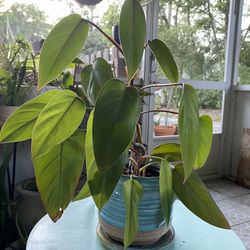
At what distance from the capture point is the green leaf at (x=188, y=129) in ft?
1.29

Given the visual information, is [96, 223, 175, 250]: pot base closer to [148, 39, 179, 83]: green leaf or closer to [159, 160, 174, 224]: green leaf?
[159, 160, 174, 224]: green leaf

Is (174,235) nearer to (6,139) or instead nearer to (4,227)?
(6,139)

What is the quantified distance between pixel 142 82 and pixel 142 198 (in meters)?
1.65

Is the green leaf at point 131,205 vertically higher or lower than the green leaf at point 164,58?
lower

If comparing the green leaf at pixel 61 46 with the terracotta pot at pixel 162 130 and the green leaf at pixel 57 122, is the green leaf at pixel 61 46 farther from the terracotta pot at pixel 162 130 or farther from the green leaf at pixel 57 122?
the terracotta pot at pixel 162 130

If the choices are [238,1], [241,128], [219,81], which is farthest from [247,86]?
[238,1]

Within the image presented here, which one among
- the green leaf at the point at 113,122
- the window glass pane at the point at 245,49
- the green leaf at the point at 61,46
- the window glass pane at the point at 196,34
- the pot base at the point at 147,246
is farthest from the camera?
the window glass pane at the point at 245,49

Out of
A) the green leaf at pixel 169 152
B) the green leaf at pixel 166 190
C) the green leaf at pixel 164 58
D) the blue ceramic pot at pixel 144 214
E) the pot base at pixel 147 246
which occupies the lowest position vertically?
the pot base at pixel 147 246

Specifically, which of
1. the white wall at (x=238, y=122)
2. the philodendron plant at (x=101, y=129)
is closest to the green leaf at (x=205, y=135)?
the philodendron plant at (x=101, y=129)

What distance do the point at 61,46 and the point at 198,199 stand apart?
1.25 ft

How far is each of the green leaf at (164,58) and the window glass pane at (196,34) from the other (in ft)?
5.53

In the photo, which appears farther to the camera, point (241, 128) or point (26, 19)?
point (241, 128)

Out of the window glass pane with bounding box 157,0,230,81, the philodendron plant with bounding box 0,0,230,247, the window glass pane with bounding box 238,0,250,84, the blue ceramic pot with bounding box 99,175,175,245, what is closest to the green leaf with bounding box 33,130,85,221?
the philodendron plant with bounding box 0,0,230,247

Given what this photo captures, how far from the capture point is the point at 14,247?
1.26 meters
